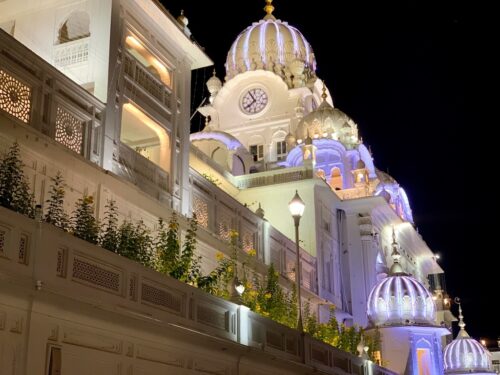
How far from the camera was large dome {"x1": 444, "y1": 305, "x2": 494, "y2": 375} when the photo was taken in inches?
1558

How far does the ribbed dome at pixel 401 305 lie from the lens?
30234mm

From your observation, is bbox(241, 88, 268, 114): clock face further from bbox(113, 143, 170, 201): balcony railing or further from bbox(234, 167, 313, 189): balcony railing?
bbox(113, 143, 170, 201): balcony railing

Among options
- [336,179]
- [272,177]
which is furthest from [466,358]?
[272,177]

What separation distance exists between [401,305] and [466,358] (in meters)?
12.0

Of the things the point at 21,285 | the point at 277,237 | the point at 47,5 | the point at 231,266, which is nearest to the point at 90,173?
the point at 231,266

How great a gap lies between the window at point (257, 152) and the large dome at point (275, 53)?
4944 mm

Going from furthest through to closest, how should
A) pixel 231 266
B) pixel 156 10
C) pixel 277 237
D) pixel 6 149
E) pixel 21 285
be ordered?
pixel 277 237
pixel 156 10
pixel 231 266
pixel 6 149
pixel 21 285

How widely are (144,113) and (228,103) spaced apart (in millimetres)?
29080

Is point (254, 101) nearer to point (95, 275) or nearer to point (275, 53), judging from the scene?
point (275, 53)

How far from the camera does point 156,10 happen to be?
22453 millimetres

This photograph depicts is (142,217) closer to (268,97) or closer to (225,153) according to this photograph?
(225,153)

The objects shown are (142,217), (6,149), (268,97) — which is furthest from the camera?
(268,97)

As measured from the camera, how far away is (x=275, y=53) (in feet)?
166

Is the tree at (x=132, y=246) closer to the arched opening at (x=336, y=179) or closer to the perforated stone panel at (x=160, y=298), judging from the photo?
the perforated stone panel at (x=160, y=298)
